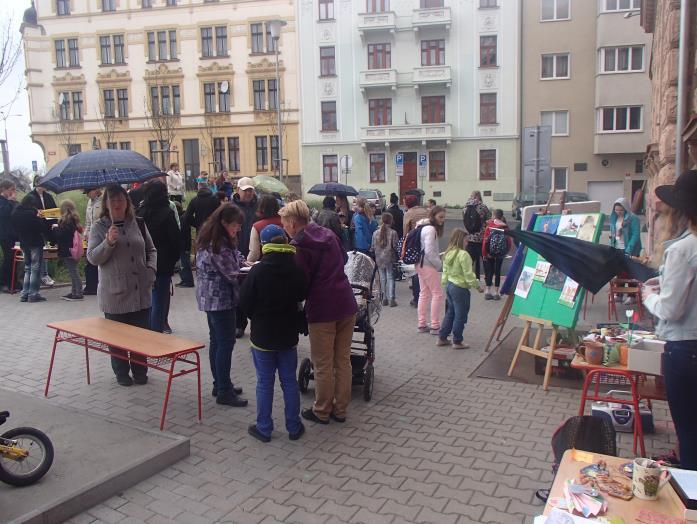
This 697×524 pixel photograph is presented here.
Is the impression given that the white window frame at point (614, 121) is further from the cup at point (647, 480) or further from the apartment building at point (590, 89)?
the cup at point (647, 480)

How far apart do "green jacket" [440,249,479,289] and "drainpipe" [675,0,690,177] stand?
10.2ft

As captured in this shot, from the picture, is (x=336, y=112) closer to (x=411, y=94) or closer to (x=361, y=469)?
(x=411, y=94)

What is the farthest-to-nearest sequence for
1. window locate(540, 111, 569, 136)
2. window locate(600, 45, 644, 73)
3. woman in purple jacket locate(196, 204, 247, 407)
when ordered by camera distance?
window locate(540, 111, 569, 136)
window locate(600, 45, 644, 73)
woman in purple jacket locate(196, 204, 247, 407)

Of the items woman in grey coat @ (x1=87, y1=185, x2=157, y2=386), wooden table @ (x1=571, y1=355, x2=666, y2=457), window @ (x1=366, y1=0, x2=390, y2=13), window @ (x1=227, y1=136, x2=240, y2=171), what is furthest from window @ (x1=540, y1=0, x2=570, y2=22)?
wooden table @ (x1=571, y1=355, x2=666, y2=457)

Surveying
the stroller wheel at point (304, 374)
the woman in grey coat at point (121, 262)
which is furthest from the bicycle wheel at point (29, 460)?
the stroller wheel at point (304, 374)

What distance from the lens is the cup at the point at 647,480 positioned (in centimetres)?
270

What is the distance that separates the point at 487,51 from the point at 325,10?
10.6m

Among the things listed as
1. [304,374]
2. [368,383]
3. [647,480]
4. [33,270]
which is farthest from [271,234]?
[33,270]

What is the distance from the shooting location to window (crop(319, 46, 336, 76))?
38.9 metres

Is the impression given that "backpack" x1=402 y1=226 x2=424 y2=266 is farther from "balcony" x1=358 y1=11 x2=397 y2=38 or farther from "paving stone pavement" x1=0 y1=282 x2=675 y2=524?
"balcony" x1=358 y1=11 x2=397 y2=38

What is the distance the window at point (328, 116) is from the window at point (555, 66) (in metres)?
13.1

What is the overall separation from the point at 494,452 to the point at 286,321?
75.8 inches

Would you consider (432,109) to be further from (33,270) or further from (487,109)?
(33,270)

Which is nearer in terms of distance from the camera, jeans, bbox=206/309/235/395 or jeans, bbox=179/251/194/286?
jeans, bbox=206/309/235/395
